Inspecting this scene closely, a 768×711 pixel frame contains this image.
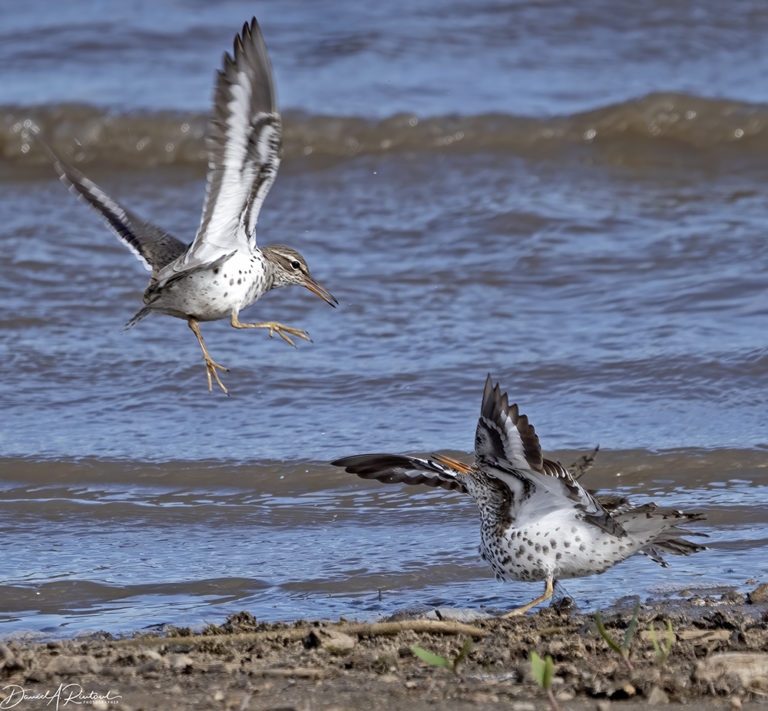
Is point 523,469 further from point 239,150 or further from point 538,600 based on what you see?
point 239,150

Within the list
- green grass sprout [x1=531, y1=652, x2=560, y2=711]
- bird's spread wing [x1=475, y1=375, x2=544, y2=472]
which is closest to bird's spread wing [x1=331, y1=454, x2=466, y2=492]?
bird's spread wing [x1=475, y1=375, x2=544, y2=472]

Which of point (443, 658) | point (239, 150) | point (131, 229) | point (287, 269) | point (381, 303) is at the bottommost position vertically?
point (443, 658)

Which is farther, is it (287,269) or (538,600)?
(287,269)

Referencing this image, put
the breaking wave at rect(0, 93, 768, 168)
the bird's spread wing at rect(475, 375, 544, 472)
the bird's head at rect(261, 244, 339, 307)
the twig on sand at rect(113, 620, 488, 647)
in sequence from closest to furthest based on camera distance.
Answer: the bird's spread wing at rect(475, 375, 544, 472) → the twig on sand at rect(113, 620, 488, 647) → the bird's head at rect(261, 244, 339, 307) → the breaking wave at rect(0, 93, 768, 168)

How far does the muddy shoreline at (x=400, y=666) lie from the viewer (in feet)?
13.0

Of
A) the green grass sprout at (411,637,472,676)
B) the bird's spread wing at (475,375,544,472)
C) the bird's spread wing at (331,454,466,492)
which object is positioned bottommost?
the green grass sprout at (411,637,472,676)

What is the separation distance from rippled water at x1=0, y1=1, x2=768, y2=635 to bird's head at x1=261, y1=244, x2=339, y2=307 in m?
0.93

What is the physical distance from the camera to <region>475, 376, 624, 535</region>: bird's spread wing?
4.52 meters

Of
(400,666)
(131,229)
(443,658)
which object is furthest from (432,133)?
(443,658)

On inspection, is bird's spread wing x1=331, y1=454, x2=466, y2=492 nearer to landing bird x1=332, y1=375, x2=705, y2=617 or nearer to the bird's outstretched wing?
landing bird x1=332, y1=375, x2=705, y2=617

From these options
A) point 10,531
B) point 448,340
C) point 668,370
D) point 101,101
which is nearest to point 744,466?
point 668,370

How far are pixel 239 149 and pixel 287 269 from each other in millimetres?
1645

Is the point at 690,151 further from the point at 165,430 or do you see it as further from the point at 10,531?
the point at 10,531

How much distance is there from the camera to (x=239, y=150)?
227 inches
